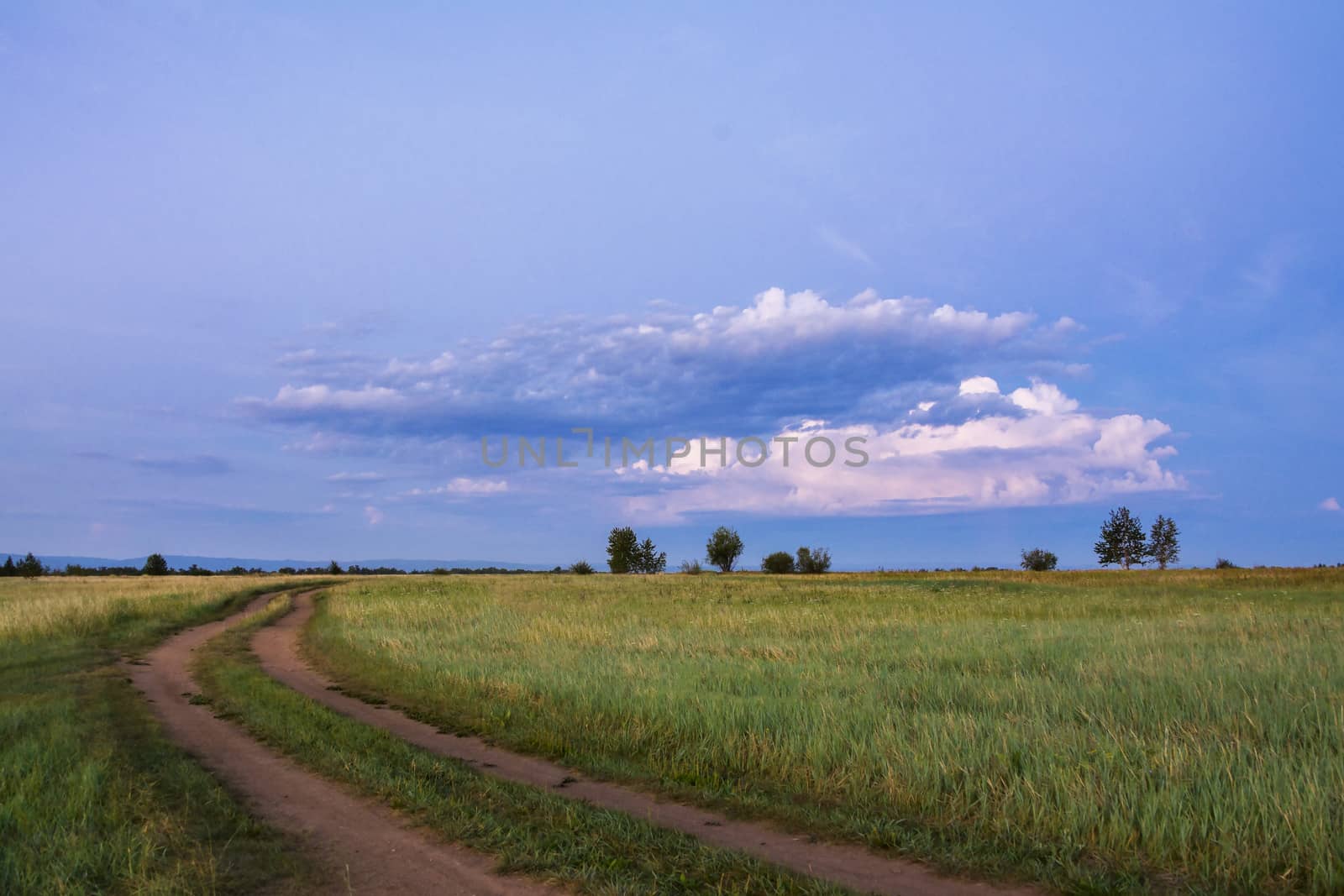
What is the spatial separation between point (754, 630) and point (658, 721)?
40.2 ft

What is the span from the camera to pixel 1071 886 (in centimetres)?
616

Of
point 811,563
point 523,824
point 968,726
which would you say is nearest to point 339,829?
point 523,824

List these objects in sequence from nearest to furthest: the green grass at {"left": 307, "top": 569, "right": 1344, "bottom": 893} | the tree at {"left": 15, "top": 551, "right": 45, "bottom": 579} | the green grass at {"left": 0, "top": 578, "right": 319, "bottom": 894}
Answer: the green grass at {"left": 0, "top": 578, "right": 319, "bottom": 894}
the green grass at {"left": 307, "top": 569, "right": 1344, "bottom": 893}
the tree at {"left": 15, "top": 551, "right": 45, "bottom": 579}

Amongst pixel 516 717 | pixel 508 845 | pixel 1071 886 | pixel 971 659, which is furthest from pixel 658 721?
pixel 971 659

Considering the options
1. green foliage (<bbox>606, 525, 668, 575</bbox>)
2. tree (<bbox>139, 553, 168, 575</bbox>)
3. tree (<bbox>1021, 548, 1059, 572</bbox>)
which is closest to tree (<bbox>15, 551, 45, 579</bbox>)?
tree (<bbox>139, 553, 168, 575</bbox>)

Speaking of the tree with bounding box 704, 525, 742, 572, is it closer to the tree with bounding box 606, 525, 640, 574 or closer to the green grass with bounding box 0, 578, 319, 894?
the tree with bounding box 606, 525, 640, 574

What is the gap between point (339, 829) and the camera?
7676mm

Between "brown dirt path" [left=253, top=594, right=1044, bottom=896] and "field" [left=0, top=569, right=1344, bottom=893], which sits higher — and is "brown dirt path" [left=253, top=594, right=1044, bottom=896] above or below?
below

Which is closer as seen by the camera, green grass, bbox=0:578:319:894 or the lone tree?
green grass, bbox=0:578:319:894

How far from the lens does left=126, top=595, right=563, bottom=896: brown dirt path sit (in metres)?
6.34

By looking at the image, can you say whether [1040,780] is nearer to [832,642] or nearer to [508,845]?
[508,845]

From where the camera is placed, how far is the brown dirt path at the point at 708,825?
630cm

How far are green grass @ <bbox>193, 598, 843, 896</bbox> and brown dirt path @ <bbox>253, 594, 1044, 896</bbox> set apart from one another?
35cm

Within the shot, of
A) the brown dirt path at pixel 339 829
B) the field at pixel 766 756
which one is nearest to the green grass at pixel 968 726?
the field at pixel 766 756
